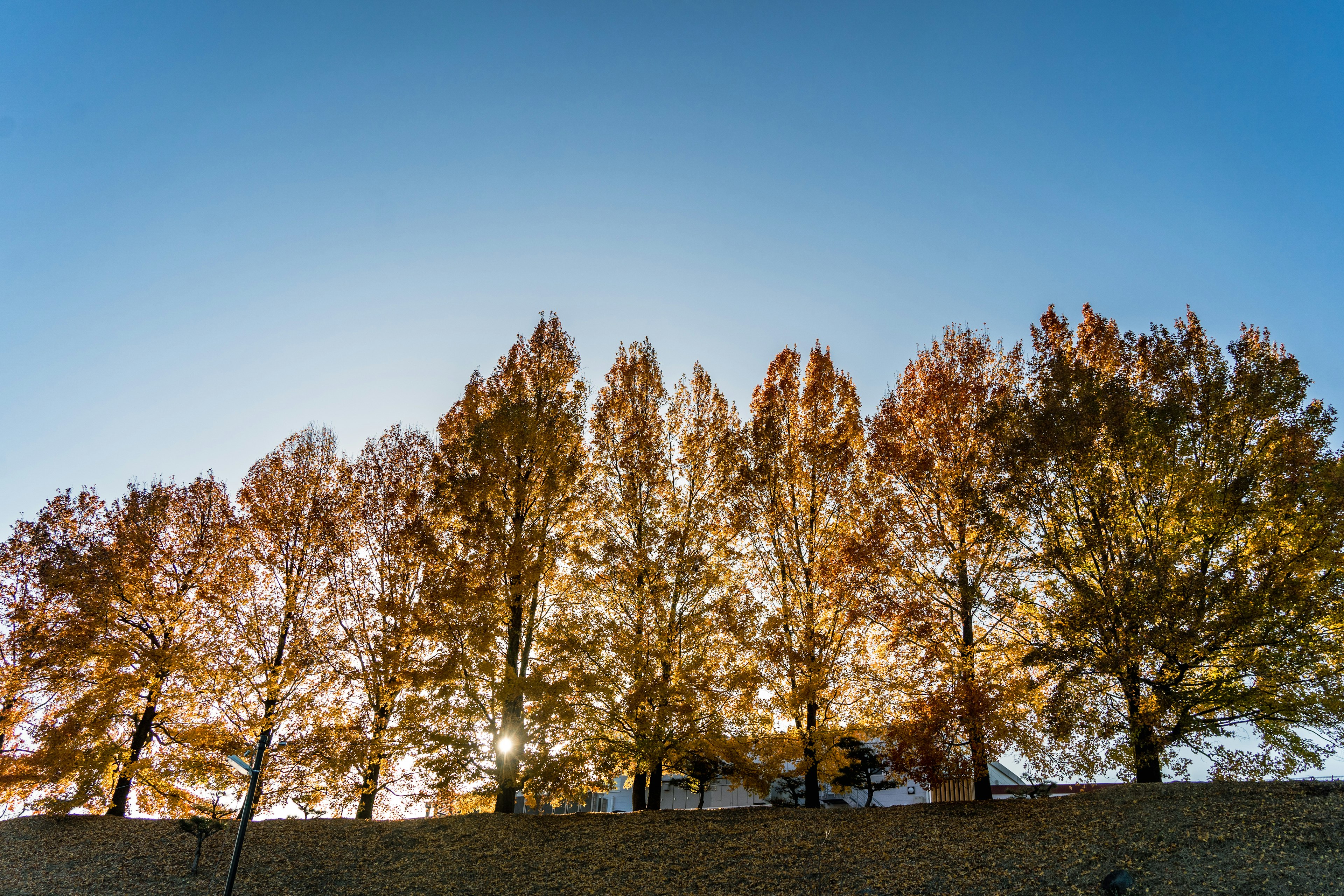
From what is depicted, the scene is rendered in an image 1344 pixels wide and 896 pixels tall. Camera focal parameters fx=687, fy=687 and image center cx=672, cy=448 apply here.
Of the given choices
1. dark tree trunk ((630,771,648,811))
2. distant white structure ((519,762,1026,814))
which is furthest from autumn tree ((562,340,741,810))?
distant white structure ((519,762,1026,814))

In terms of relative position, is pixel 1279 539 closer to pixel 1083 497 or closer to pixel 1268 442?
pixel 1268 442

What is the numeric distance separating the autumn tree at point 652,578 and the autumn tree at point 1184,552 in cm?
698

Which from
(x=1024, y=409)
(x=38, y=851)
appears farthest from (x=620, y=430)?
(x=38, y=851)

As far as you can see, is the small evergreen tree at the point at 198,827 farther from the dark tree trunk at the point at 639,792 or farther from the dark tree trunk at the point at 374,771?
the dark tree trunk at the point at 639,792

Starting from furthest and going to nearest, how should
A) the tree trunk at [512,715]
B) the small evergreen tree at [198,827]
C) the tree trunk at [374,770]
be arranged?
the tree trunk at [374,770], the tree trunk at [512,715], the small evergreen tree at [198,827]

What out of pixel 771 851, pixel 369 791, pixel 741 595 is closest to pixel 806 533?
pixel 741 595

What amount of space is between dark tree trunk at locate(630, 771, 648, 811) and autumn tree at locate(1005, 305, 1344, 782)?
9940 mm

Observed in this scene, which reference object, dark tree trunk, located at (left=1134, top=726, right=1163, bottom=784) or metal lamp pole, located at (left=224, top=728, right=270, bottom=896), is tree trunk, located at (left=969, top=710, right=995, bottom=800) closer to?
dark tree trunk, located at (left=1134, top=726, right=1163, bottom=784)

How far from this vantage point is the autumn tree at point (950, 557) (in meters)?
14.0

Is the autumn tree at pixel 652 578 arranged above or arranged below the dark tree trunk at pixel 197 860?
above

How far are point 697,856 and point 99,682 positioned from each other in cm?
1678

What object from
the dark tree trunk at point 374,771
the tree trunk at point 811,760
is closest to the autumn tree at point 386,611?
the dark tree trunk at point 374,771

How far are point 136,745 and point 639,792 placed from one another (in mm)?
13999

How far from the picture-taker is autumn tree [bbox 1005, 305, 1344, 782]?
508 inches
